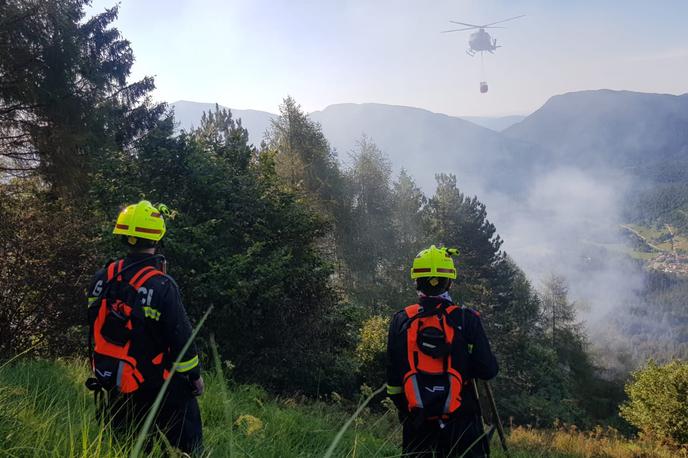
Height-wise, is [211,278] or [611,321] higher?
[211,278]

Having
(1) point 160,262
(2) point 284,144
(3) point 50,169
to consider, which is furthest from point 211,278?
(2) point 284,144

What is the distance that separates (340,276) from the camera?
29938 mm

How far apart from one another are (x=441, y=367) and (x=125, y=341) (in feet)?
7.26

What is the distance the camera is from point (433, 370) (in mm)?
3264

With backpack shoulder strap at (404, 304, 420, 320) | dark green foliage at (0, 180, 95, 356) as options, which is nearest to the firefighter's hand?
backpack shoulder strap at (404, 304, 420, 320)

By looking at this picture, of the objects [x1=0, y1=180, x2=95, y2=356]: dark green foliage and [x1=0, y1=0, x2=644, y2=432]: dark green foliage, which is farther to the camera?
[x1=0, y1=0, x2=644, y2=432]: dark green foliage

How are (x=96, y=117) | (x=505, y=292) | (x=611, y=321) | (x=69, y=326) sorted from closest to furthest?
(x=69, y=326)
(x=96, y=117)
(x=505, y=292)
(x=611, y=321)

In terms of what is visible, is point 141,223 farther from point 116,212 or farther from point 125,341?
point 116,212

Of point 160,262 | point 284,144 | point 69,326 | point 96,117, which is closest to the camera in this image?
point 160,262

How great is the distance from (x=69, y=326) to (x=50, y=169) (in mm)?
5539

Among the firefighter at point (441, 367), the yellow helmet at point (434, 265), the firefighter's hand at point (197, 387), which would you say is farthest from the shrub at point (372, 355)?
the firefighter's hand at point (197, 387)

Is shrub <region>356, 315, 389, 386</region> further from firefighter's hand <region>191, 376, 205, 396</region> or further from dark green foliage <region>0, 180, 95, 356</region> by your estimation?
firefighter's hand <region>191, 376, 205, 396</region>

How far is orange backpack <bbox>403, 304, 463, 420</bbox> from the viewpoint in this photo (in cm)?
→ 322

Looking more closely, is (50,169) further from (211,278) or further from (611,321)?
(611,321)
